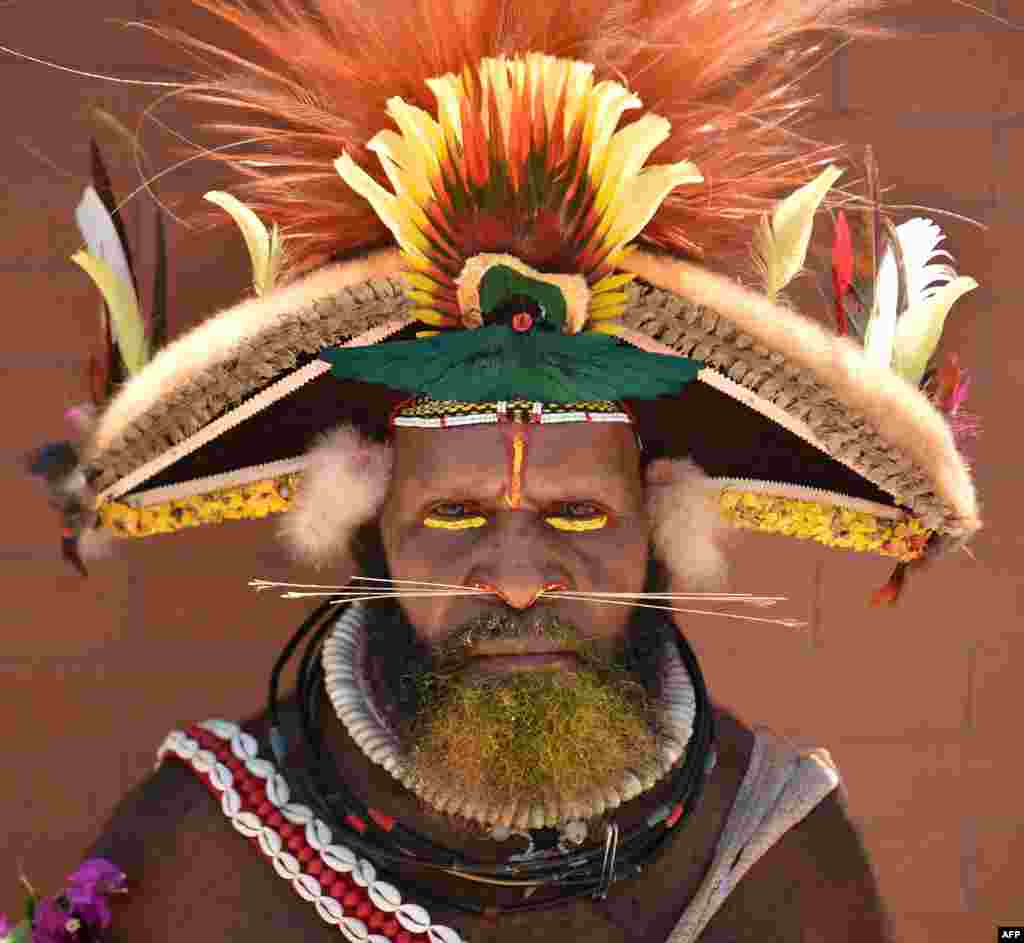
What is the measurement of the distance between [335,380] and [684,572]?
79 cm

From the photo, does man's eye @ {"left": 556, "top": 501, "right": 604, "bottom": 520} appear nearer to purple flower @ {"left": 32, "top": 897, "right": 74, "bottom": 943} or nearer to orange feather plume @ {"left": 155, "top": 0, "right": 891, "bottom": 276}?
orange feather plume @ {"left": 155, "top": 0, "right": 891, "bottom": 276}

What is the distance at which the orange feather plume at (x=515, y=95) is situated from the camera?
6.84ft

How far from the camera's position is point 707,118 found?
2.24 m

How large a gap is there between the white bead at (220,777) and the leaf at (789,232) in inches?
50.7

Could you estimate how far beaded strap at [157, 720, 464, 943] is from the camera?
228 cm

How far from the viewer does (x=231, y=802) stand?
2369mm

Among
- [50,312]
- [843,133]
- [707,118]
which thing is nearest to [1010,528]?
[843,133]

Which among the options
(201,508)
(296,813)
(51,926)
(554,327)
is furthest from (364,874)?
(554,327)

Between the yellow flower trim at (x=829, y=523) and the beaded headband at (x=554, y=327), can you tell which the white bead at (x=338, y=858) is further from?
the yellow flower trim at (x=829, y=523)

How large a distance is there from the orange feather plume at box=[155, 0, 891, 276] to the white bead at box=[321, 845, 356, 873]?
1020mm

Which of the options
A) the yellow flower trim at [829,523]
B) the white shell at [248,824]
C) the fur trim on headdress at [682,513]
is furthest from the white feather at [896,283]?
the white shell at [248,824]

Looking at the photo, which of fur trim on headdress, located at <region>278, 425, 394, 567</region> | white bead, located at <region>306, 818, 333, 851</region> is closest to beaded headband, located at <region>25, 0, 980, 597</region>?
fur trim on headdress, located at <region>278, 425, 394, 567</region>

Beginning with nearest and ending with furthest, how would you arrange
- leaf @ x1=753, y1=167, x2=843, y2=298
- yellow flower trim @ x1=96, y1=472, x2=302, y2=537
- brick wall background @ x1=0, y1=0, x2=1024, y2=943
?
leaf @ x1=753, y1=167, x2=843, y2=298 → yellow flower trim @ x1=96, y1=472, x2=302, y2=537 → brick wall background @ x1=0, y1=0, x2=1024, y2=943

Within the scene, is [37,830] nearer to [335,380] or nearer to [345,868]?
[345,868]
